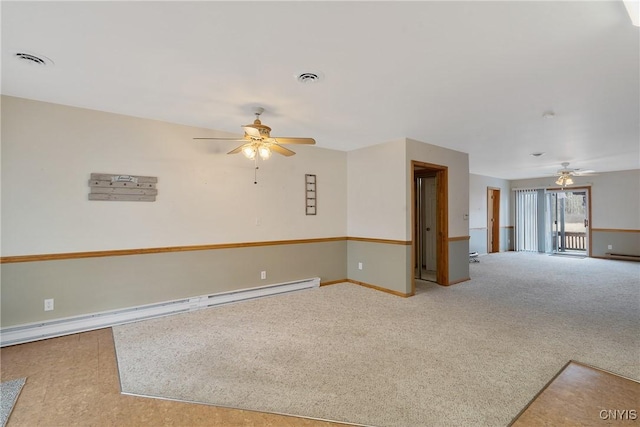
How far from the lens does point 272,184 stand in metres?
4.47

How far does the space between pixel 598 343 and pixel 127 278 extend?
5026mm

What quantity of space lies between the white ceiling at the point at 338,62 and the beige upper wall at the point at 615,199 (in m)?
5.51

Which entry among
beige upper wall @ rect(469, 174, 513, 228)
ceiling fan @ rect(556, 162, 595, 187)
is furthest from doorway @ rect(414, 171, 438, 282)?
ceiling fan @ rect(556, 162, 595, 187)

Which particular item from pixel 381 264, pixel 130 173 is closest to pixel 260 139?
pixel 130 173

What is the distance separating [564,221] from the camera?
28.8ft

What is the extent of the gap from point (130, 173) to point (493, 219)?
9.66 metres

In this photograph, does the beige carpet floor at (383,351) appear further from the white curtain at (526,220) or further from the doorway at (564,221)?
the white curtain at (526,220)

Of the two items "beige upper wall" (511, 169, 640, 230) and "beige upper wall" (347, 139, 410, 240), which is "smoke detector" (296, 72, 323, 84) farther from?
"beige upper wall" (511, 169, 640, 230)

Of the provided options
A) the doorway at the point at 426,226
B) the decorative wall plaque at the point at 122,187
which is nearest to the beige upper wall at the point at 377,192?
the doorway at the point at 426,226

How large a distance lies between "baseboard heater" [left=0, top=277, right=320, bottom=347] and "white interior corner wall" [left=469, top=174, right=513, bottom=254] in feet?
20.7

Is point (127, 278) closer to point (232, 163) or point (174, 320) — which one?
point (174, 320)

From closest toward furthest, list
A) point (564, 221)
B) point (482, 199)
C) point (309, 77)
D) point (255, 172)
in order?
point (309, 77), point (255, 172), point (482, 199), point (564, 221)

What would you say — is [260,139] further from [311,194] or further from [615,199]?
[615,199]

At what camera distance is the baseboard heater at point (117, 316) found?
2.82 metres
